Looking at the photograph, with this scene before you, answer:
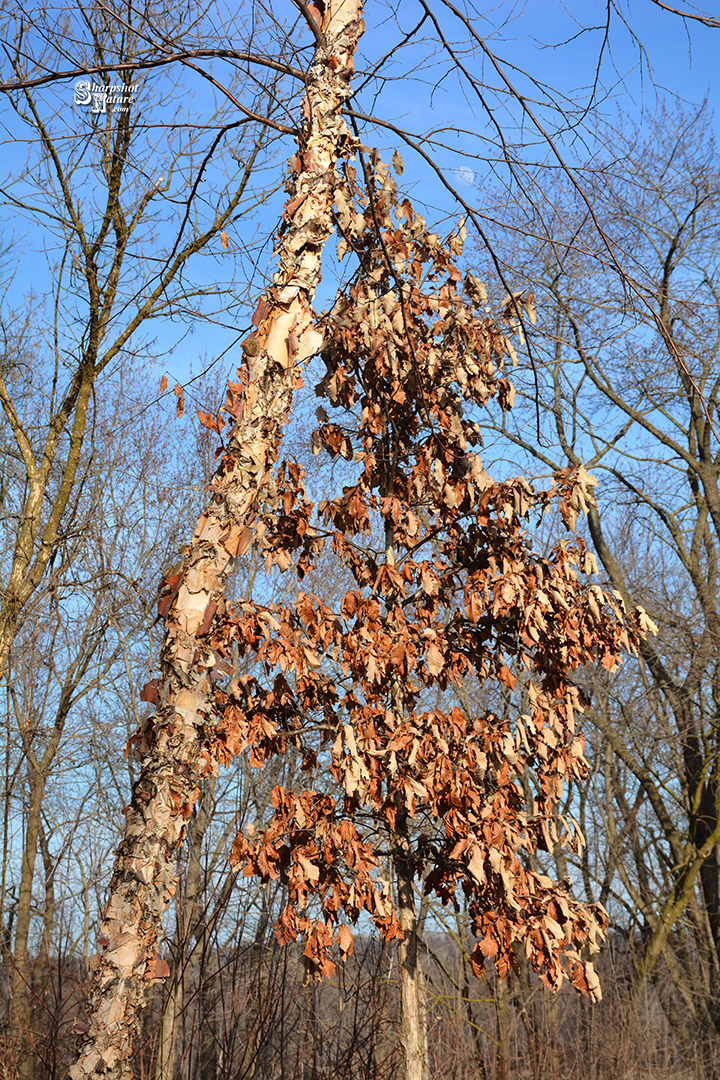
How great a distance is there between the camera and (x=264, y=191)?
7848 mm

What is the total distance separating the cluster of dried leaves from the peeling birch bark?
0.74 m

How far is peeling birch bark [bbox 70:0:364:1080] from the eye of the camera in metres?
2.21

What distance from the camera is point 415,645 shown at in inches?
164

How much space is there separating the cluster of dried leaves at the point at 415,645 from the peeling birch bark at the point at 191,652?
74cm

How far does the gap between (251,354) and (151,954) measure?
1839 millimetres

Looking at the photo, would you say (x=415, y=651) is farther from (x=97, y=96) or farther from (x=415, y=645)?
(x=97, y=96)

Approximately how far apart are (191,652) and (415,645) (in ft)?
6.41

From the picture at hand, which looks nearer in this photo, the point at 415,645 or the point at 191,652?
the point at 191,652

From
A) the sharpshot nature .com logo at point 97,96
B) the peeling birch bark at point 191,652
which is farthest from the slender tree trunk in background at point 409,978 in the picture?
the sharpshot nature .com logo at point 97,96

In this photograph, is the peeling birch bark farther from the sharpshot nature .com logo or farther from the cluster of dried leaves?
the sharpshot nature .com logo

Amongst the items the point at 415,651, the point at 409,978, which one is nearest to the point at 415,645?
the point at 415,651

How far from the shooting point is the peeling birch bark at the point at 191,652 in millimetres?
2211

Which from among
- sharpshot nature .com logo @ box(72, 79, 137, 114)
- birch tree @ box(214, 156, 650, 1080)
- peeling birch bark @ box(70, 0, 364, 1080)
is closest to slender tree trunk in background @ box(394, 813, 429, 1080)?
birch tree @ box(214, 156, 650, 1080)

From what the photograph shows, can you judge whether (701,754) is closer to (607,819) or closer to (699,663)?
(699,663)
